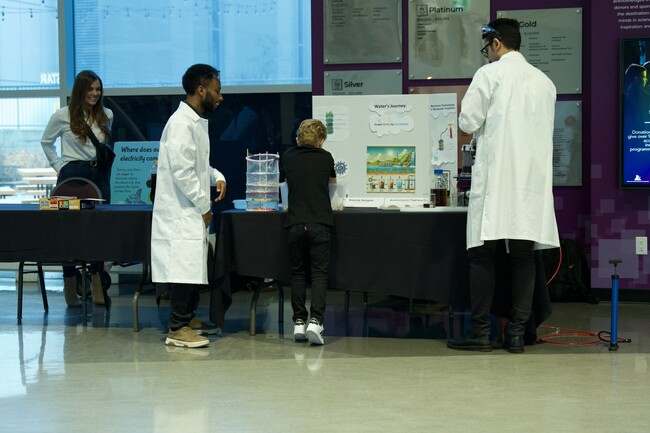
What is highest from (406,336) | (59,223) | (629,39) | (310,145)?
(629,39)

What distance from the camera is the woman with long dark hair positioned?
647 centimetres

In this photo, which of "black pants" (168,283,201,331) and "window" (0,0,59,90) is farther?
"window" (0,0,59,90)

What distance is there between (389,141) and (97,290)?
2.47 m

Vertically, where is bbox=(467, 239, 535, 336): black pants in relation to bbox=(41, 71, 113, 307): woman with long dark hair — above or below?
below

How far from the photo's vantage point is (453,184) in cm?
529

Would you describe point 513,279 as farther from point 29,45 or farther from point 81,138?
point 29,45

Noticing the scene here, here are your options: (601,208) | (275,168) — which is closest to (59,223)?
(275,168)

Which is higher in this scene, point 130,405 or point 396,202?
point 396,202

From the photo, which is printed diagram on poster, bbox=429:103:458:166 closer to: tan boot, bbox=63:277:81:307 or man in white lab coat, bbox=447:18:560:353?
man in white lab coat, bbox=447:18:560:353

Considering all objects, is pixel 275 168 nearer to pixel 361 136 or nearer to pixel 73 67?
pixel 361 136

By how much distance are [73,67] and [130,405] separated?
5.27 meters

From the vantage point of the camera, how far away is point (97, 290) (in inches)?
255

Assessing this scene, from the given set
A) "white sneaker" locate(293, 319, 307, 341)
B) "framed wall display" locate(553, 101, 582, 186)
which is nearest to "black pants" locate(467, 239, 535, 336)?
"white sneaker" locate(293, 319, 307, 341)

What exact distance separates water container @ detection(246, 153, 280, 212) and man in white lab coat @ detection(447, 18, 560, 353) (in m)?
1.17
